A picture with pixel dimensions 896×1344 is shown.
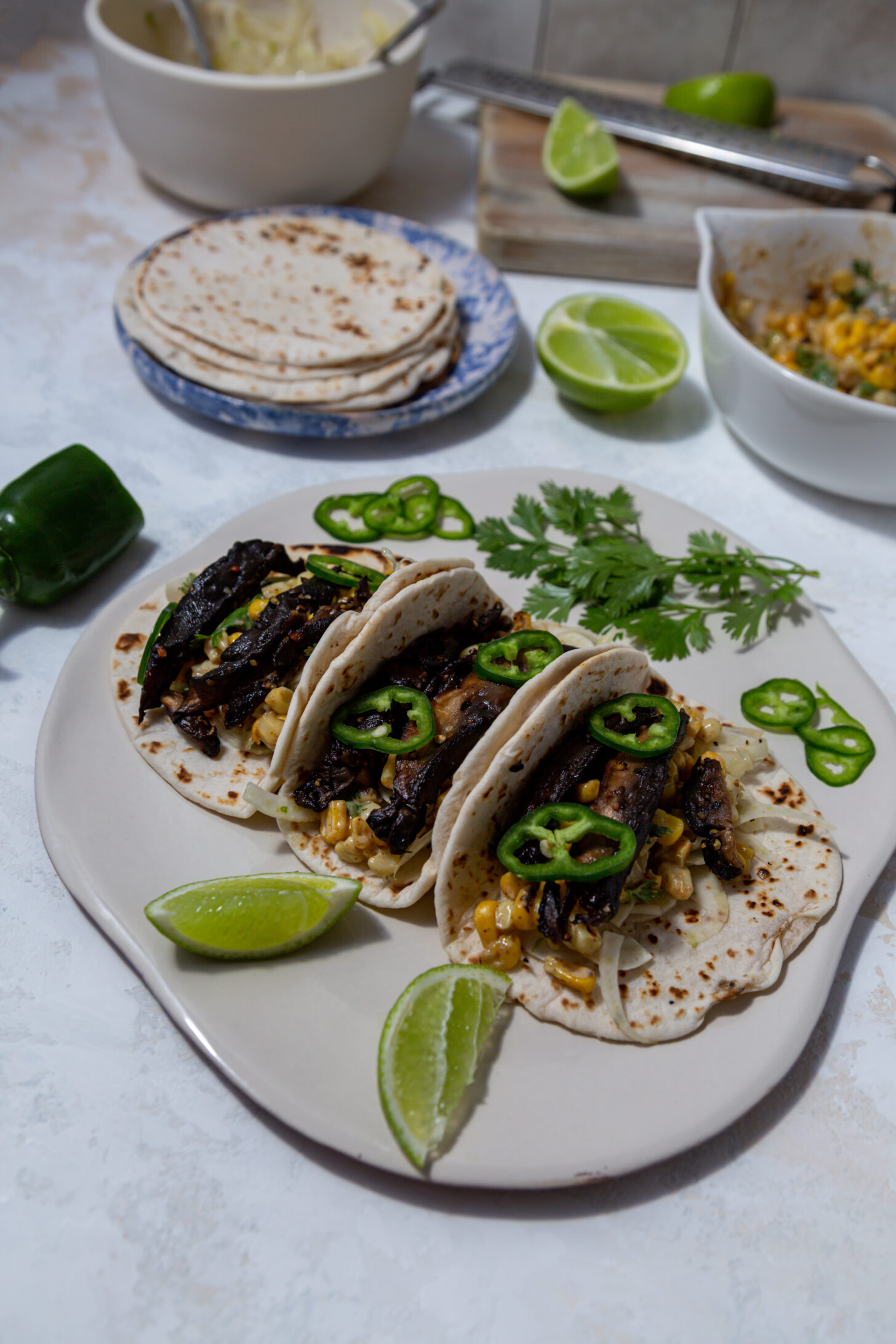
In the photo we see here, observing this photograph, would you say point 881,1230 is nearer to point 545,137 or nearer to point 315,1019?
point 315,1019

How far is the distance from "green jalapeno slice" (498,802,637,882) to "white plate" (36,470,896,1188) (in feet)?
1.28

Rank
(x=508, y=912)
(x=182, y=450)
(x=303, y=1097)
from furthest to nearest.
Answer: (x=182, y=450) < (x=508, y=912) < (x=303, y=1097)

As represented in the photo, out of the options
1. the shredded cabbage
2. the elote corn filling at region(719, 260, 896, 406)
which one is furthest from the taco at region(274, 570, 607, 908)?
the shredded cabbage

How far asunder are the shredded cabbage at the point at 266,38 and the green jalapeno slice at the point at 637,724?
539 cm

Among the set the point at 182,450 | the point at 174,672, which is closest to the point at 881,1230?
the point at 174,672

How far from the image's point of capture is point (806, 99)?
25.5 feet

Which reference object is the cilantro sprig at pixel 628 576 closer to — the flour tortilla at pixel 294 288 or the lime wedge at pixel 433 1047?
the flour tortilla at pixel 294 288

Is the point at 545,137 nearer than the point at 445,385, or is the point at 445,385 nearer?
the point at 445,385

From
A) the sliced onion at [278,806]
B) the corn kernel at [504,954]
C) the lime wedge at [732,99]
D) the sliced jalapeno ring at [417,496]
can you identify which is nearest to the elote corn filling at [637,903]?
the corn kernel at [504,954]

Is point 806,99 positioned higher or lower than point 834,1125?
higher

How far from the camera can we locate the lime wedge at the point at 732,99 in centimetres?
660

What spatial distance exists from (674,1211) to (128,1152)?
1464mm

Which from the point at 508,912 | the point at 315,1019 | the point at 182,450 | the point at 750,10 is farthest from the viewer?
the point at 750,10

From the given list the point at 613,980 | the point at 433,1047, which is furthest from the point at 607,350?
the point at 433,1047
